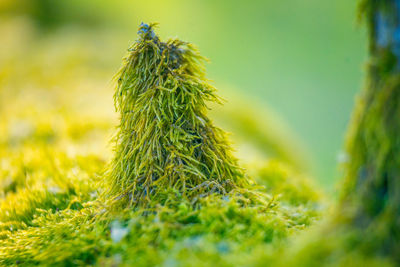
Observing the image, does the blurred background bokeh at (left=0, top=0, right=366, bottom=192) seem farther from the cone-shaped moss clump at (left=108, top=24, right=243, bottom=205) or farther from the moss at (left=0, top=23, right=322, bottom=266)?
the cone-shaped moss clump at (left=108, top=24, right=243, bottom=205)

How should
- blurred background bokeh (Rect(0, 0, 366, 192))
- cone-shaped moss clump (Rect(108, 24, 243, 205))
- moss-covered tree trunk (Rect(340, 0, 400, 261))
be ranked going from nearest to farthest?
1. moss-covered tree trunk (Rect(340, 0, 400, 261))
2. cone-shaped moss clump (Rect(108, 24, 243, 205))
3. blurred background bokeh (Rect(0, 0, 366, 192))

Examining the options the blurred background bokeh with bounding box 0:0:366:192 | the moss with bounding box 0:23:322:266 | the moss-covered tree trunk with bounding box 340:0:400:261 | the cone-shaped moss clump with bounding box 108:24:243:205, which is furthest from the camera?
the blurred background bokeh with bounding box 0:0:366:192

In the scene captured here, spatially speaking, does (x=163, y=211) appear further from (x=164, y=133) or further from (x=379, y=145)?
(x=379, y=145)

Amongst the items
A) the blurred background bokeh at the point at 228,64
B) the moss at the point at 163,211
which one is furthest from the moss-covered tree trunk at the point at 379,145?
the blurred background bokeh at the point at 228,64

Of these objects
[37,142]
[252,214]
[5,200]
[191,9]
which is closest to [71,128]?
[37,142]

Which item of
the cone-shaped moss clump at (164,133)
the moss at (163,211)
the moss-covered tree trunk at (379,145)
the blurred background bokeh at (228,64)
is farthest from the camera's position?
the blurred background bokeh at (228,64)

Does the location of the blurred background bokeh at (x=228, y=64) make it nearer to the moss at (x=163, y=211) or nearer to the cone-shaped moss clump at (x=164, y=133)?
the moss at (x=163, y=211)

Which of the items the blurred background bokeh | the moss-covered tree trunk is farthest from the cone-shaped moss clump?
the blurred background bokeh
